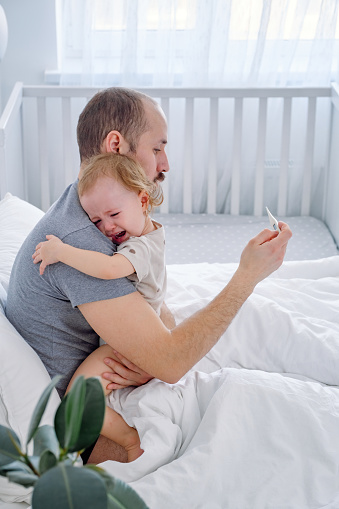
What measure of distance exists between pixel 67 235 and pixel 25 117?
87.0 inches

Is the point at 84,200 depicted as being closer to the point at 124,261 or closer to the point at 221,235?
the point at 124,261

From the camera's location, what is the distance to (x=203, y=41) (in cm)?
314

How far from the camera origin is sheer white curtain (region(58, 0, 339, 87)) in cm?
311

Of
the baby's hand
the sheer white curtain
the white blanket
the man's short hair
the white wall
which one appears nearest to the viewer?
the white blanket

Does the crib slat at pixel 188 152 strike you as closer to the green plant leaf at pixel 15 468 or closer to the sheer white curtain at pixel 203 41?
the sheer white curtain at pixel 203 41

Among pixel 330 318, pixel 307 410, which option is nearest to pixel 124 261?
pixel 307 410

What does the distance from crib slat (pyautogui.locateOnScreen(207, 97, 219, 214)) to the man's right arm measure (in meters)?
1.72

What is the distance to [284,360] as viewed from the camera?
154cm

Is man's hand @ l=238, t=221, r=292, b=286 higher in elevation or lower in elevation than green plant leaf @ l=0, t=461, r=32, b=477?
lower

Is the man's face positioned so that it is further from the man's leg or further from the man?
the man's leg

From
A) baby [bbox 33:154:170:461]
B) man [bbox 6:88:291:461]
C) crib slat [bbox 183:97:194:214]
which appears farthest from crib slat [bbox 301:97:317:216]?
baby [bbox 33:154:170:461]

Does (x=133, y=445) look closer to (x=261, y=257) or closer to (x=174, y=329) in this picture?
(x=174, y=329)

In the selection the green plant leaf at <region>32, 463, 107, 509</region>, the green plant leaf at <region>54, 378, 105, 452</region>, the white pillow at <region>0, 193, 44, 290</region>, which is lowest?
the white pillow at <region>0, 193, 44, 290</region>

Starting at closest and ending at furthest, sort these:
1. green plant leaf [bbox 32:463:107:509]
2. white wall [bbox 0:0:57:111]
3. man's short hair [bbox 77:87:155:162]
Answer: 1. green plant leaf [bbox 32:463:107:509]
2. man's short hair [bbox 77:87:155:162]
3. white wall [bbox 0:0:57:111]
